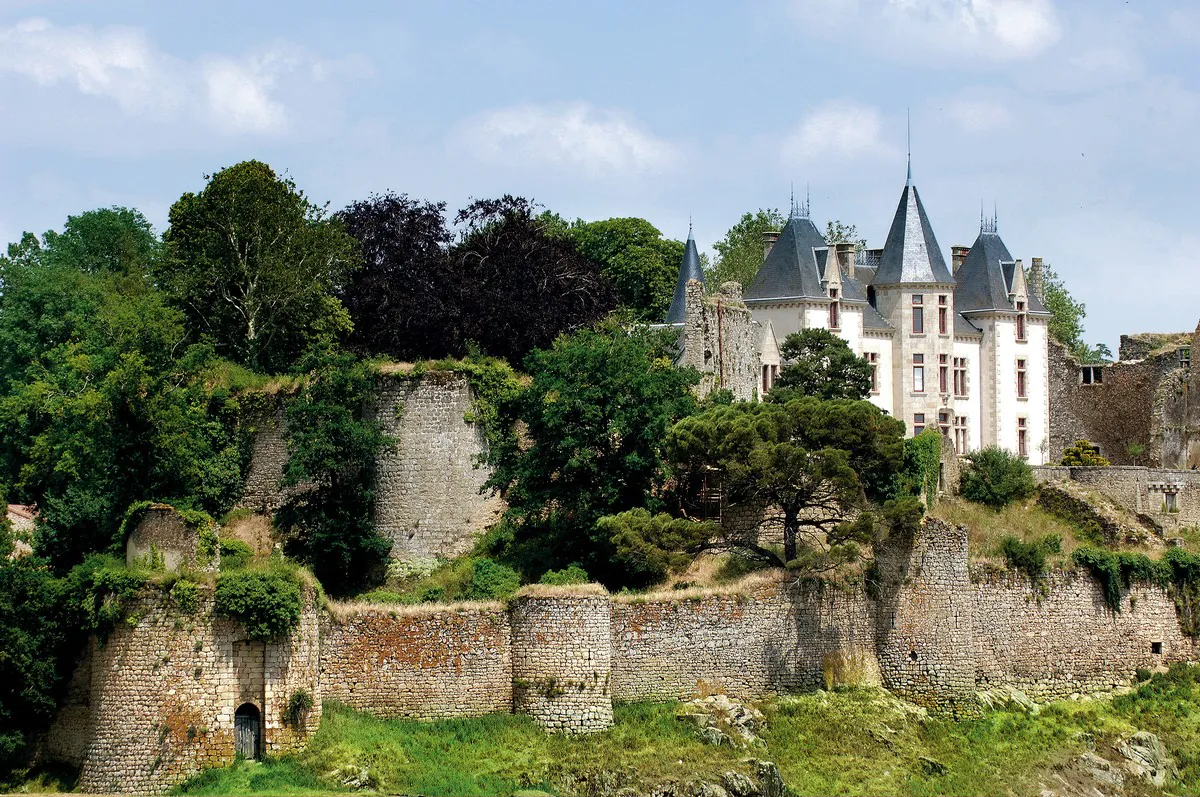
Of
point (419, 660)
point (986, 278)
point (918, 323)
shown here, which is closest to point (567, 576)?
point (419, 660)

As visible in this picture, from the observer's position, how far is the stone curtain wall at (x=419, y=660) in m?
41.1

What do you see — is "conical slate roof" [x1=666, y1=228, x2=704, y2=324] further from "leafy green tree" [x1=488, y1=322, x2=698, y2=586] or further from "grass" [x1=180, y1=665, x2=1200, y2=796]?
"grass" [x1=180, y1=665, x2=1200, y2=796]

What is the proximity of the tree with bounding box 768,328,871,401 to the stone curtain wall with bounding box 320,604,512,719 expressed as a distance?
15.1 m

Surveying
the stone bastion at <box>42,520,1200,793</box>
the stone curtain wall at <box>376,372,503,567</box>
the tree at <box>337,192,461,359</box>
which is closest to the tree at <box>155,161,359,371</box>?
the tree at <box>337,192,461,359</box>

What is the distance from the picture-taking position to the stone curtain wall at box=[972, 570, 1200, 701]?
4719cm

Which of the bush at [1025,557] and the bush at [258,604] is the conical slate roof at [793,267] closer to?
the bush at [1025,557]

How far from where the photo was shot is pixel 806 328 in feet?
193

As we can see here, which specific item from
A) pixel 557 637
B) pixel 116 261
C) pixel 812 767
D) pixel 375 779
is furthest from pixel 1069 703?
pixel 116 261

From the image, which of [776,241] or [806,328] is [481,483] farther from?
[776,241]

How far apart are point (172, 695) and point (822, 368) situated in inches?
908

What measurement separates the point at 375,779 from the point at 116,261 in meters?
31.2

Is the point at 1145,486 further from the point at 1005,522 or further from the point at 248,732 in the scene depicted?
the point at 248,732

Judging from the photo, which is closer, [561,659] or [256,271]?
[561,659]

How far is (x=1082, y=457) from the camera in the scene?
6284 centimetres
